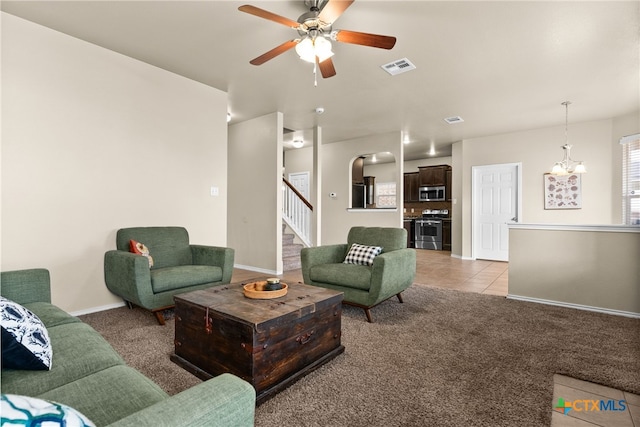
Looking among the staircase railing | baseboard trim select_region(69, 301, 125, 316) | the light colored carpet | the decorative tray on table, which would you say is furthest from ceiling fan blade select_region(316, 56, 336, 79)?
the staircase railing

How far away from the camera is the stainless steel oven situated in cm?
881

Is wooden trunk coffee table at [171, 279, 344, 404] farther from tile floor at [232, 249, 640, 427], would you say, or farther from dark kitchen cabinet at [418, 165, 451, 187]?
dark kitchen cabinet at [418, 165, 451, 187]

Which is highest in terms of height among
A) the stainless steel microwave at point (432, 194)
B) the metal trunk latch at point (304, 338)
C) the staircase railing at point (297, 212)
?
the stainless steel microwave at point (432, 194)

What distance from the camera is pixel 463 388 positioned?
5.99 feet

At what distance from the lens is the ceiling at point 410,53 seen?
261cm

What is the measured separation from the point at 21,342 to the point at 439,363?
2.21 m

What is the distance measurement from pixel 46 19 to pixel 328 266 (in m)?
3.46

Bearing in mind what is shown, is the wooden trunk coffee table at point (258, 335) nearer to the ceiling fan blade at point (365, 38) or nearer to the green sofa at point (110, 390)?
the green sofa at point (110, 390)

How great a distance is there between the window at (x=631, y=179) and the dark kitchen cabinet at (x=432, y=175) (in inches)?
157

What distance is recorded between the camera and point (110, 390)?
1.04m

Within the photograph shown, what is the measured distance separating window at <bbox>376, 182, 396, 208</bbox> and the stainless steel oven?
1.34m

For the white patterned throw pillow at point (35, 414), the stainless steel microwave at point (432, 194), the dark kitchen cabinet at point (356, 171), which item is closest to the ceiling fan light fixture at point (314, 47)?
the white patterned throw pillow at point (35, 414)

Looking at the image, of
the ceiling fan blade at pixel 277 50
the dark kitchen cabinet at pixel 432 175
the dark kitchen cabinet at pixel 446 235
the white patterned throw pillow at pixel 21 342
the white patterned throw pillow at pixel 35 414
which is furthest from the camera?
the dark kitchen cabinet at pixel 432 175

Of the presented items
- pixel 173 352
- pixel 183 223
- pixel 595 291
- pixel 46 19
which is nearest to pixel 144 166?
pixel 183 223
